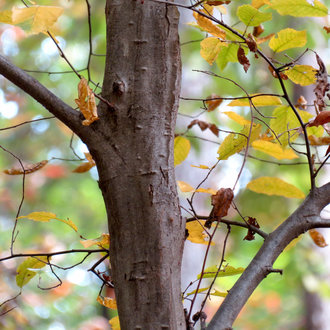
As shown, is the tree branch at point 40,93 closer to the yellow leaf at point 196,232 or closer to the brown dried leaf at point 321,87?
the yellow leaf at point 196,232

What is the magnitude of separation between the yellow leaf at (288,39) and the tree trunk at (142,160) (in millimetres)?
179

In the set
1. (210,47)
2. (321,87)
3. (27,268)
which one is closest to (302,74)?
(321,87)

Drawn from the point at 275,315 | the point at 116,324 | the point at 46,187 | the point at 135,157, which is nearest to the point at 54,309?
the point at 46,187

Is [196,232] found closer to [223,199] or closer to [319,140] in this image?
[223,199]

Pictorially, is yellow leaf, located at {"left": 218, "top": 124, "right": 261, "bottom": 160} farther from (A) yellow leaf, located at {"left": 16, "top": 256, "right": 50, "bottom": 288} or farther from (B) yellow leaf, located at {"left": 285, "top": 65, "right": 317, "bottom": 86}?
(A) yellow leaf, located at {"left": 16, "top": 256, "right": 50, "bottom": 288}

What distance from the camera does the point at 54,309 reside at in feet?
12.2

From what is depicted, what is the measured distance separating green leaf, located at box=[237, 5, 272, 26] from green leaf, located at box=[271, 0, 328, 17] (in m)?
0.04

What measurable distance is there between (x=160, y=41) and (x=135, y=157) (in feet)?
0.54

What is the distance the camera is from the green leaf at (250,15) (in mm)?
656

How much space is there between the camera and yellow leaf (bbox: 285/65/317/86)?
0.68 m

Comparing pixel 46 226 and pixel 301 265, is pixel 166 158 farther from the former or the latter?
pixel 46 226

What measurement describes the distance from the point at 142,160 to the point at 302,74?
11.5 inches

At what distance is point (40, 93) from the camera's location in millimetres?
570

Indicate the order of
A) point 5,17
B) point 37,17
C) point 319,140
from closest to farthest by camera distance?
point 37,17, point 5,17, point 319,140
